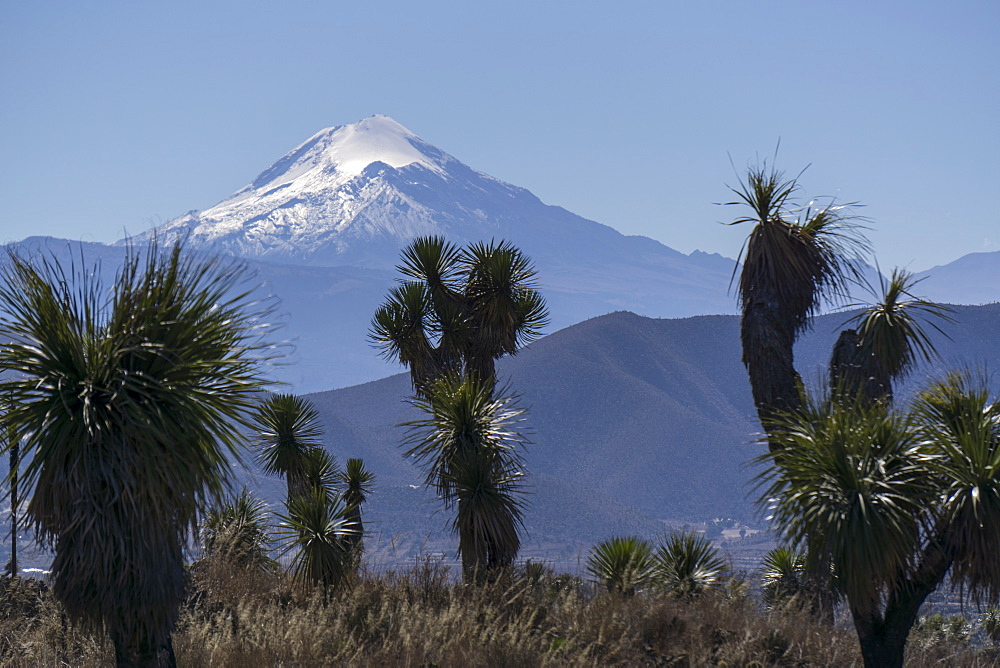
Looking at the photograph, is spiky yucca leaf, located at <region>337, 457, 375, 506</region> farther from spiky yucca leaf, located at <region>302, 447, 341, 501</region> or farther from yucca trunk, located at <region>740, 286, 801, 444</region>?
yucca trunk, located at <region>740, 286, 801, 444</region>

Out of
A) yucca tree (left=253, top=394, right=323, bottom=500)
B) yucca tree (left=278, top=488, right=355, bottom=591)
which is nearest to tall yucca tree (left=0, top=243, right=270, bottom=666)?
yucca tree (left=278, top=488, right=355, bottom=591)

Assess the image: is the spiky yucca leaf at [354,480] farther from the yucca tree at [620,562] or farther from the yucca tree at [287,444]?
the yucca tree at [620,562]

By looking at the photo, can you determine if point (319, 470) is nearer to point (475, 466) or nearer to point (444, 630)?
point (475, 466)

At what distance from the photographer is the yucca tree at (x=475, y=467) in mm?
12914

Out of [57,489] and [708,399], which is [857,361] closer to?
[57,489]

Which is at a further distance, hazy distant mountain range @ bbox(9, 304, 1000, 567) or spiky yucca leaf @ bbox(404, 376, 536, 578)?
hazy distant mountain range @ bbox(9, 304, 1000, 567)

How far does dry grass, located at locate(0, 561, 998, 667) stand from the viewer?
7984 mm

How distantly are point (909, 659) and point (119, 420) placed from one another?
9.15 meters

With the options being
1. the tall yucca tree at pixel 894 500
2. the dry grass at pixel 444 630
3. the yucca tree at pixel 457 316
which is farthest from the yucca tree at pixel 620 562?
the yucca tree at pixel 457 316

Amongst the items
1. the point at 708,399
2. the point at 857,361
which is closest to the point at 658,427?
the point at 708,399

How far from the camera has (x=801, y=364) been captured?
14000cm

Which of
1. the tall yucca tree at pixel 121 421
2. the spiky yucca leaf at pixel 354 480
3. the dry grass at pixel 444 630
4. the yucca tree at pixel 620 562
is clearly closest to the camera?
the tall yucca tree at pixel 121 421

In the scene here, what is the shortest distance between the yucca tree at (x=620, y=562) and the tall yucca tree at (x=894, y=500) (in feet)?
11.3

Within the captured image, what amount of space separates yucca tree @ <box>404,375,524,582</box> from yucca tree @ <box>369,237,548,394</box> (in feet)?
8.10
